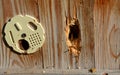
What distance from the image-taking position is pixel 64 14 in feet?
5.57

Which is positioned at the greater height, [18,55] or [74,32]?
[74,32]

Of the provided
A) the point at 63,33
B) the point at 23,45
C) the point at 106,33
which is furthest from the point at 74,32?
the point at 23,45

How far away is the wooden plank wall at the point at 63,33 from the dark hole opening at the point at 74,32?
0.11ft

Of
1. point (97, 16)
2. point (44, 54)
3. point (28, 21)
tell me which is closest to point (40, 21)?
point (28, 21)

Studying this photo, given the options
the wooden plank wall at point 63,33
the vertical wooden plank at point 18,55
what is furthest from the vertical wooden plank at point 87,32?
the vertical wooden plank at point 18,55

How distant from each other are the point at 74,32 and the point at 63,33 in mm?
65

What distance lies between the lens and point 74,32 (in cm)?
175

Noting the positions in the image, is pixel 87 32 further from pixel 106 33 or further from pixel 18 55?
pixel 18 55

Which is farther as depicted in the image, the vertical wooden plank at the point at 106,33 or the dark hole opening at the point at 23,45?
the dark hole opening at the point at 23,45

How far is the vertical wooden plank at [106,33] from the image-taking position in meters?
1.67

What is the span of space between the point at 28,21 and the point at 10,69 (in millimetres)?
306

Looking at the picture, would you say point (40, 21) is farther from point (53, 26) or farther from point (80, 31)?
point (80, 31)

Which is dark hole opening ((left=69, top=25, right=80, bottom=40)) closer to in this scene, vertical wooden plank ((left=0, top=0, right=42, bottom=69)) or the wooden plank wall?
the wooden plank wall

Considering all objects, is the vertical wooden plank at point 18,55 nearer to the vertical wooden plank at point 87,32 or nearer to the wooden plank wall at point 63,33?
the wooden plank wall at point 63,33
